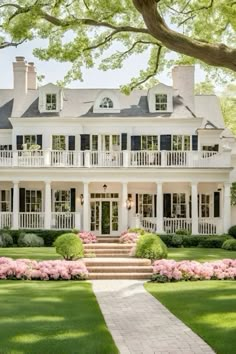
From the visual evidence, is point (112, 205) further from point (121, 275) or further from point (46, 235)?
point (121, 275)

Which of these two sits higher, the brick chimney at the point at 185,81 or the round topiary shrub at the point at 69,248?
the brick chimney at the point at 185,81

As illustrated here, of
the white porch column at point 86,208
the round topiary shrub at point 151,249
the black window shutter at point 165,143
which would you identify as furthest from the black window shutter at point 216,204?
the round topiary shrub at point 151,249

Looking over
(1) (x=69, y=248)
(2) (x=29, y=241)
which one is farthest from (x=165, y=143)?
(1) (x=69, y=248)

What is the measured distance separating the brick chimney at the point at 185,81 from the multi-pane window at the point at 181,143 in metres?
2.59

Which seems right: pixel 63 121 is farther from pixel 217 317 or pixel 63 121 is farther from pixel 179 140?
pixel 217 317

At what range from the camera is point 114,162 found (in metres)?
30.4

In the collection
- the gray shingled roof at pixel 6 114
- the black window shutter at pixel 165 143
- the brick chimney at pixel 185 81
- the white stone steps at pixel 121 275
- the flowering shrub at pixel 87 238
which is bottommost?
the white stone steps at pixel 121 275

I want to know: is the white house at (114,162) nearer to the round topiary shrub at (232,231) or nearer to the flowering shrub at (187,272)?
the round topiary shrub at (232,231)

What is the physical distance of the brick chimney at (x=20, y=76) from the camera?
3347 centimetres

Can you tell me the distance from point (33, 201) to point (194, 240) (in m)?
9.45

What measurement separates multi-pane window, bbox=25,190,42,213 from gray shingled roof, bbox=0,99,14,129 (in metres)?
4.11

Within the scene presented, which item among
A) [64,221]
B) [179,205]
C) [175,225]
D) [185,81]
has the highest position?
[185,81]

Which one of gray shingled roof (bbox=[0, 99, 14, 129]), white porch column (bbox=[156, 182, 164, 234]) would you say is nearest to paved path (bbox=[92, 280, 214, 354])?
white porch column (bbox=[156, 182, 164, 234])

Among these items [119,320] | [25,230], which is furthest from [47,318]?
[25,230]
